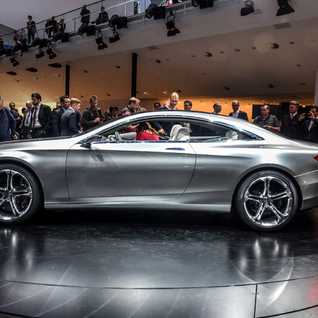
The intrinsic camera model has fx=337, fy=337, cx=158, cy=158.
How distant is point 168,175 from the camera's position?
3453 millimetres

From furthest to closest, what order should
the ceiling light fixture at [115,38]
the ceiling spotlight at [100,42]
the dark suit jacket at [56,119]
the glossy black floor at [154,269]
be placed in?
1. the ceiling spotlight at [100,42]
2. the ceiling light fixture at [115,38]
3. the dark suit jacket at [56,119]
4. the glossy black floor at [154,269]

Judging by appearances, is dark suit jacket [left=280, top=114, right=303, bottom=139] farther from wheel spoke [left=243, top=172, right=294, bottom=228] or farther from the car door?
the car door

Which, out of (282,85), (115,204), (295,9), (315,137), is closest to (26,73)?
(282,85)

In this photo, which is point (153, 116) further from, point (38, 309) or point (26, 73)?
point (26, 73)

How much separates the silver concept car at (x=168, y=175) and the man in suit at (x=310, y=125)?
12.6ft

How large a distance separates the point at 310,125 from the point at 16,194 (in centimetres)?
601

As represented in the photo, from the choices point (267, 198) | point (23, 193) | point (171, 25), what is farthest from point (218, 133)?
point (171, 25)

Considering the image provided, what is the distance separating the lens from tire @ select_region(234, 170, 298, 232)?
11.5 ft

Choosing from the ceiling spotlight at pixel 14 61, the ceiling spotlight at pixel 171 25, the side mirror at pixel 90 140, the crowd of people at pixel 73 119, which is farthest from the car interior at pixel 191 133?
the ceiling spotlight at pixel 14 61

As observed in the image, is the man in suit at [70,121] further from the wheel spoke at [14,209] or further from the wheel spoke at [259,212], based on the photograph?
the wheel spoke at [259,212]

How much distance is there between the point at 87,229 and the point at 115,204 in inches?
16.3

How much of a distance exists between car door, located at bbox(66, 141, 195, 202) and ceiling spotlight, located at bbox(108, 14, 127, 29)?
10974 millimetres

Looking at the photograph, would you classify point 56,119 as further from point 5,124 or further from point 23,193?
point 23,193

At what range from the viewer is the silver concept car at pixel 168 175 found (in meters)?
3.46
